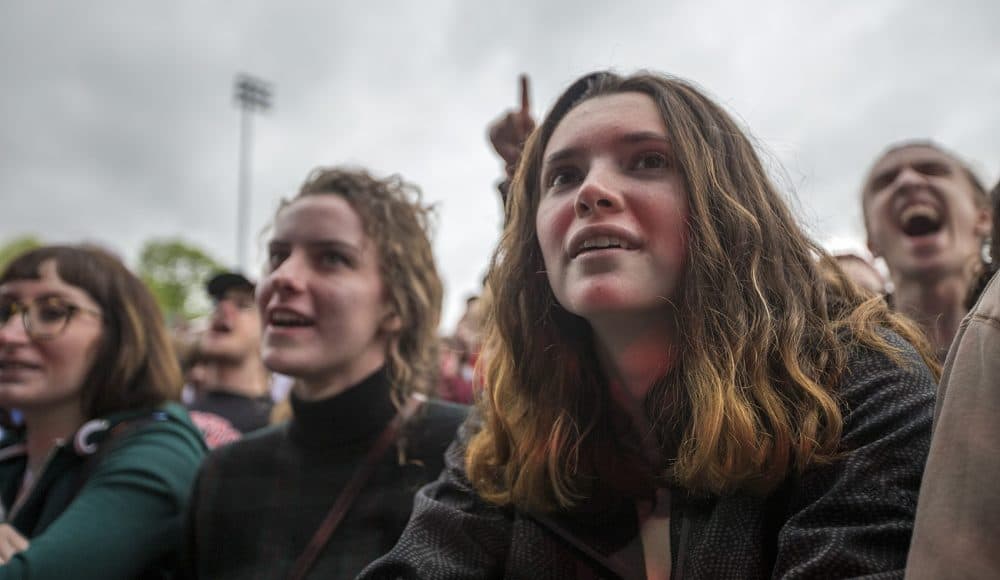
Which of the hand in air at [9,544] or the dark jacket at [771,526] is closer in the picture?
the dark jacket at [771,526]

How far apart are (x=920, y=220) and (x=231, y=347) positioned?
4022mm

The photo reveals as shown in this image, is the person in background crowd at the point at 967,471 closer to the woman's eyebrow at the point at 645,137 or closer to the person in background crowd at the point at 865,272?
the woman's eyebrow at the point at 645,137

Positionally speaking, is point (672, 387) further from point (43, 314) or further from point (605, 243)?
point (43, 314)

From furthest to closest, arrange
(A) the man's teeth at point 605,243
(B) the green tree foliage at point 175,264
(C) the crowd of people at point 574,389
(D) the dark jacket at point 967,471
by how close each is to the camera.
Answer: (B) the green tree foliage at point 175,264 < (A) the man's teeth at point 605,243 < (C) the crowd of people at point 574,389 < (D) the dark jacket at point 967,471

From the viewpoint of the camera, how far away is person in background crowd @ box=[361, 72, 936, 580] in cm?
135

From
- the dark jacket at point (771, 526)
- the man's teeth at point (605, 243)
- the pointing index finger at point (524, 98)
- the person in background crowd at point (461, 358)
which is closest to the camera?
the dark jacket at point (771, 526)

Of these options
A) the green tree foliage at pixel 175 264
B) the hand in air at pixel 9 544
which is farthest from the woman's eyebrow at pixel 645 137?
the green tree foliage at pixel 175 264

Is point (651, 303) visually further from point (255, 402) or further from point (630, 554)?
point (255, 402)

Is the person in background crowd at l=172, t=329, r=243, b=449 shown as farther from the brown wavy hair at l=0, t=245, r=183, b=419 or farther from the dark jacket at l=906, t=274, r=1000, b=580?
the dark jacket at l=906, t=274, r=1000, b=580

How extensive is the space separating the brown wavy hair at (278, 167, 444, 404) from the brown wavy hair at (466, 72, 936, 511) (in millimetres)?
900

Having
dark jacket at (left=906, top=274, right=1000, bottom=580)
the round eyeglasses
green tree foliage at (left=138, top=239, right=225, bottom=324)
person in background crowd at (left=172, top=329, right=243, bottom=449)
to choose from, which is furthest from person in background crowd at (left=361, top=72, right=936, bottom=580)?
green tree foliage at (left=138, top=239, right=225, bottom=324)

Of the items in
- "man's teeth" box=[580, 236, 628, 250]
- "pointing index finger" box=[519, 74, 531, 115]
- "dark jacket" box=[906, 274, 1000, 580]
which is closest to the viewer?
"dark jacket" box=[906, 274, 1000, 580]

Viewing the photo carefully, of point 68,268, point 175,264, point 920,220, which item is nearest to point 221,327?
point 68,268

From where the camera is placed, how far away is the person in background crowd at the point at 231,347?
194 inches
